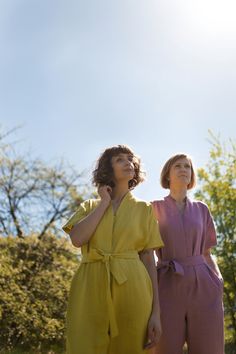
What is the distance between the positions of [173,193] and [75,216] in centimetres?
94

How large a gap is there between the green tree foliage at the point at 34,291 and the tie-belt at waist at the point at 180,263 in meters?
4.27

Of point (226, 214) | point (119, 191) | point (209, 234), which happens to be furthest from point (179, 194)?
point (226, 214)

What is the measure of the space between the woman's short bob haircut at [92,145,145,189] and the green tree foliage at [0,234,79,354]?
4.49 metres

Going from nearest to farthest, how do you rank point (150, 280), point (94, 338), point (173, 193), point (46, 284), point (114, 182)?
point (94, 338), point (150, 280), point (114, 182), point (173, 193), point (46, 284)

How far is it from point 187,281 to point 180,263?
0.13 meters

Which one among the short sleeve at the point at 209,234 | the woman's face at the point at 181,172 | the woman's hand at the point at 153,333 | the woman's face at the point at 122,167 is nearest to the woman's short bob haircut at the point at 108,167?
the woman's face at the point at 122,167

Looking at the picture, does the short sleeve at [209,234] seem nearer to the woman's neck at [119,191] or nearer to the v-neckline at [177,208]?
the v-neckline at [177,208]

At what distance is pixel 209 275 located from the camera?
3.57 meters

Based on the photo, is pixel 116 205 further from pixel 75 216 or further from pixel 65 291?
pixel 65 291

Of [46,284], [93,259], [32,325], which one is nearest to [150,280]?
[93,259]

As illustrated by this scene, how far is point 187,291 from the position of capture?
350cm

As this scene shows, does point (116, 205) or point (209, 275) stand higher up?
point (116, 205)

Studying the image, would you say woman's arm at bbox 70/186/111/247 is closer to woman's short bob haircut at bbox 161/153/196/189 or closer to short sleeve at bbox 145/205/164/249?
short sleeve at bbox 145/205/164/249


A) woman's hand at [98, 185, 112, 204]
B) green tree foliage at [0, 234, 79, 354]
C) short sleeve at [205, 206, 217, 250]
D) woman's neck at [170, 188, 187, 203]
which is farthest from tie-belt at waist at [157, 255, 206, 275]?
green tree foliage at [0, 234, 79, 354]
